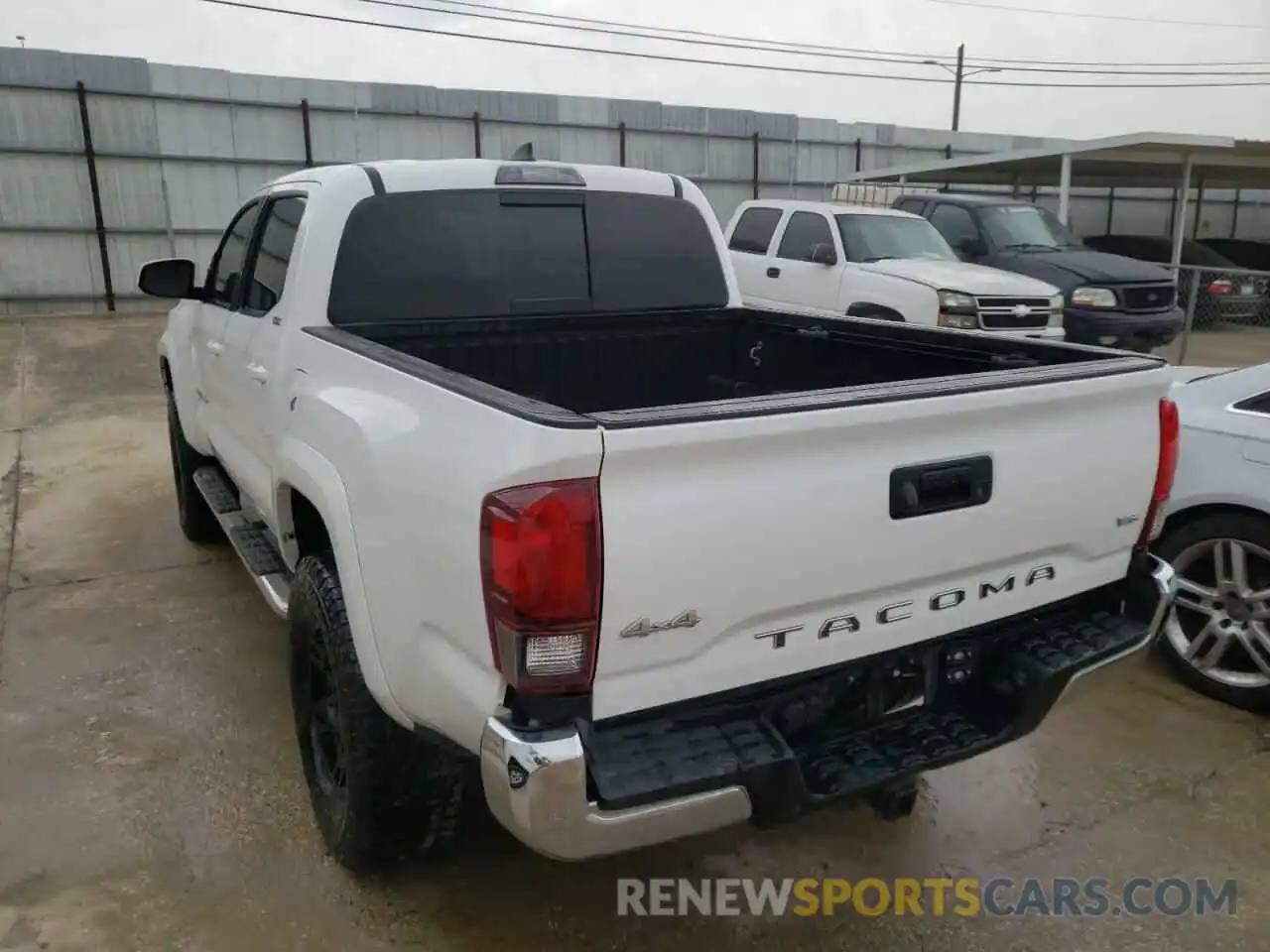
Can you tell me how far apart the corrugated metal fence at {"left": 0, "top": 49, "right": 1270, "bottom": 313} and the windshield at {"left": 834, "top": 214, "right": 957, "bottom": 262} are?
962 centimetres

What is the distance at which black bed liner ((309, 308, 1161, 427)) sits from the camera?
3281mm

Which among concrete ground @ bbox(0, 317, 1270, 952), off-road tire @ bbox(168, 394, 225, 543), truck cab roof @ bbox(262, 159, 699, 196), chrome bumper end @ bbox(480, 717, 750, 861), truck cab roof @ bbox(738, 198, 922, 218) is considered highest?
truck cab roof @ bbox(262, 159, 699, 196)

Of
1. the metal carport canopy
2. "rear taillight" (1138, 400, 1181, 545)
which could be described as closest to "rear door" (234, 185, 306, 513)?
"rear taillight" (1138, 400, 1181, 545)

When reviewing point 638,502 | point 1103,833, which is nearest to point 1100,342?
point 1103,833

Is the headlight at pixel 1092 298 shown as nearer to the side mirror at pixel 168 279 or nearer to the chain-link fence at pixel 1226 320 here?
the chain-link fence at pixel 1226 320

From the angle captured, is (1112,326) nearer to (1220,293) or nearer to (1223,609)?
(1220,293)

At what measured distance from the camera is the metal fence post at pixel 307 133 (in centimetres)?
1664

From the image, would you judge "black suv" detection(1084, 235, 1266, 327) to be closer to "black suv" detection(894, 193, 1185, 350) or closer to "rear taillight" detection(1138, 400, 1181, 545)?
"black suv" detection(894, 193, 1185, 350)

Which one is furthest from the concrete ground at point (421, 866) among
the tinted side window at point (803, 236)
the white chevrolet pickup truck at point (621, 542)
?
the tinted side window at point (803, 236)

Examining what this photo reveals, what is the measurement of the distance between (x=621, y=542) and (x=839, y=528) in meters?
0.53

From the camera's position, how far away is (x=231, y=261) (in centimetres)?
438

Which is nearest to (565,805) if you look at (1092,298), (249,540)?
(249,540)

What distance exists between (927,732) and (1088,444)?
33.2 inches

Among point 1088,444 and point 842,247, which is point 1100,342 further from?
point 1088,444
